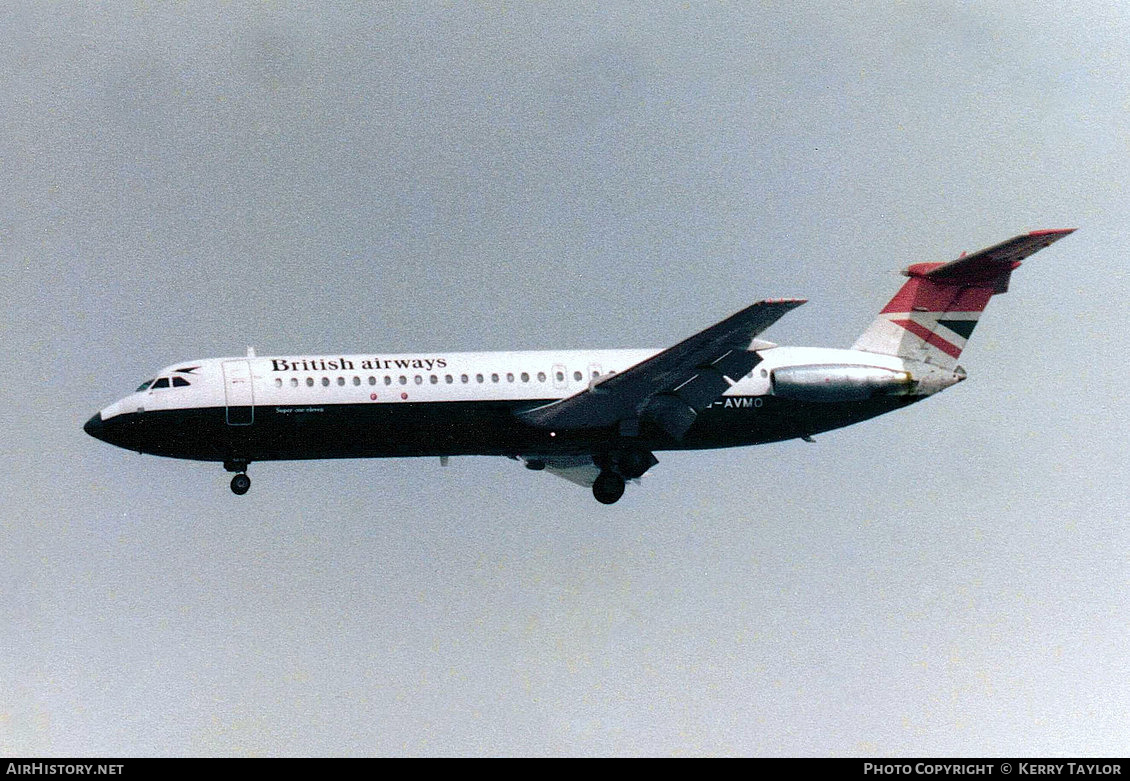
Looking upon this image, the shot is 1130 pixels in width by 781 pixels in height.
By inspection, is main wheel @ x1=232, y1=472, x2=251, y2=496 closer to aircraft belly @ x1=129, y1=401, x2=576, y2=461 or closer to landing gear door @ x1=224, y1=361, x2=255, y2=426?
aircraft belly @ x1=129, y1=401, x2=576, y2=461

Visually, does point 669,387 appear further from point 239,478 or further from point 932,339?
point 239,478

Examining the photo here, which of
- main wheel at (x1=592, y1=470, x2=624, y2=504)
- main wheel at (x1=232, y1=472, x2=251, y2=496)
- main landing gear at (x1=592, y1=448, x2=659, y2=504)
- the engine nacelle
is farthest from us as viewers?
main wheel at (x1=592, y1=470, x2=624, y2=504)

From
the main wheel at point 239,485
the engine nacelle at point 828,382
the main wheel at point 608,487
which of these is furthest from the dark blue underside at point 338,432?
the engine nacelle at point 828,382

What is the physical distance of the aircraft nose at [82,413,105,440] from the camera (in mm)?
45844

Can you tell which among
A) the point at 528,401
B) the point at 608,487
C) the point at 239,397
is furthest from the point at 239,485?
the point at 608,487

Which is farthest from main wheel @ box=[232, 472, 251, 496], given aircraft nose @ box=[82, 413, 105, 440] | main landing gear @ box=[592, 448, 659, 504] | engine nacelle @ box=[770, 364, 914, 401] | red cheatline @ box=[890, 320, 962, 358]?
red cheatline @ box=[890, 320, 962, 358]

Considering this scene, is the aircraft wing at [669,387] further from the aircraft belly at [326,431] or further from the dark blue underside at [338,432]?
the aircraft belly at [326,431]

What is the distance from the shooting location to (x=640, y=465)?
161 ft

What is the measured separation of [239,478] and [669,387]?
1294cm

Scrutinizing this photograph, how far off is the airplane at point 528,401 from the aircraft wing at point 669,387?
4cm

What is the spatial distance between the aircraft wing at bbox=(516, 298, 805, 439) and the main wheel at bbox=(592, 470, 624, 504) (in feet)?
10.2

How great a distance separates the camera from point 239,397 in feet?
150
